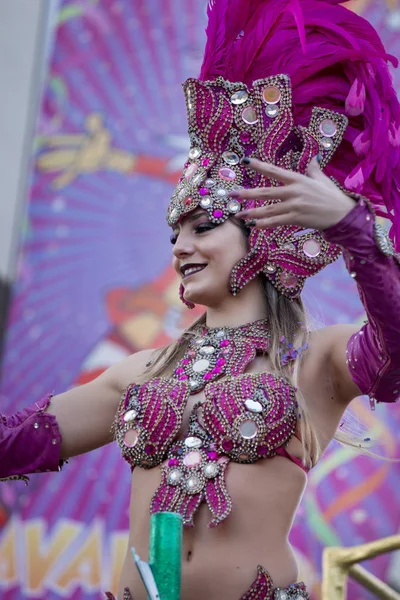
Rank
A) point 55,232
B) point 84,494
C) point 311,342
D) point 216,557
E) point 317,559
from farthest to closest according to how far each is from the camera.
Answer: point 55,232, point 84,494, point 317,559, point 311,342, point 216,557

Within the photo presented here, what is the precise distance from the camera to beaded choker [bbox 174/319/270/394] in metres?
2.39

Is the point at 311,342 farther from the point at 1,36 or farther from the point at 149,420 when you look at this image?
the point at 1,36

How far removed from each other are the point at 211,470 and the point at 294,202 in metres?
0.63

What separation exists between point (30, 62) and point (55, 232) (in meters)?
0.90

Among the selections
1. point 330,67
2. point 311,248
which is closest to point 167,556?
point 311,248

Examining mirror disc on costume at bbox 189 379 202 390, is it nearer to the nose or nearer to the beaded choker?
the beaded choker

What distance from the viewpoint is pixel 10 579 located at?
4.39m

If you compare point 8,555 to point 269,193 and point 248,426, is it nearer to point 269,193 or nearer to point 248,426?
point 248,426

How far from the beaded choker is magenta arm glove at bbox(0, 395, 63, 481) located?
361 millimetres

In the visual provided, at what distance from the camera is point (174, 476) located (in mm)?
2258

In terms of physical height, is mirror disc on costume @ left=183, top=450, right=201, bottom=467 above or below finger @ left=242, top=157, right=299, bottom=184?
below

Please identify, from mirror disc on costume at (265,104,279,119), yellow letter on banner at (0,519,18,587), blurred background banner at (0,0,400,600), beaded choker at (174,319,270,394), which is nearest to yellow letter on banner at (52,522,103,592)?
blurred background banner at (0,0,400,600)

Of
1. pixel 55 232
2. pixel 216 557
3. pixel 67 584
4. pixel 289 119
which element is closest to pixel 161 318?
pixel 55 232

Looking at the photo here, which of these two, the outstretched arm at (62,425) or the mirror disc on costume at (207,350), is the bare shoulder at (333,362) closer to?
the mirror disc on costume at (207,350)
